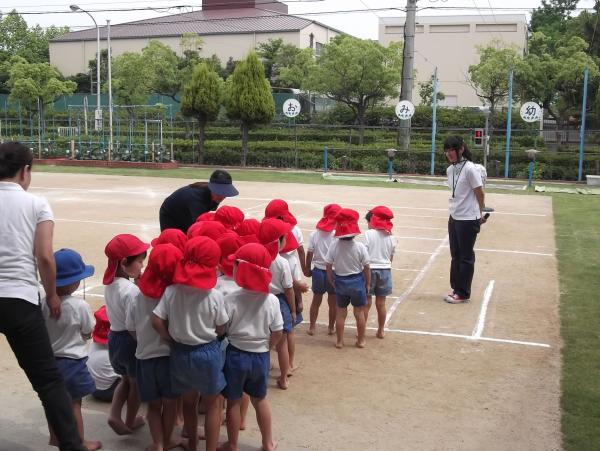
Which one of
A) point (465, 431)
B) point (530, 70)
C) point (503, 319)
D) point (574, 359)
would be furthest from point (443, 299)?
point (530, 70)

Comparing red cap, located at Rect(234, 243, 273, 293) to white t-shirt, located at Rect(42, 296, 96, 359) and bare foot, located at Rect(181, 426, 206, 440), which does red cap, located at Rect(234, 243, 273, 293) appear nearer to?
white t-shirt, located at Rect(42, 296, 96, 359)

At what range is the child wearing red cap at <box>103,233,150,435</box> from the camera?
4.61 m

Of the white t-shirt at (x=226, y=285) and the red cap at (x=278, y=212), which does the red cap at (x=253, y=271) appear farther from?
the red cap at (x=278, y=212)

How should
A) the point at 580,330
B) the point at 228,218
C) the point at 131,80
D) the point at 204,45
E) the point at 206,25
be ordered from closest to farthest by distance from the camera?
the point at 228,218, the point at 580,330, the point at 131,80, the point at 204,45, the point at 206,25

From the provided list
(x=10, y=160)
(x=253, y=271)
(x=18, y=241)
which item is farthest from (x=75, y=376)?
(x=10, y=160)

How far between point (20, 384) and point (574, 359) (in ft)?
15.6

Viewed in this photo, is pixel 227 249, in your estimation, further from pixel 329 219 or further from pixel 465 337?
pixel 465 337

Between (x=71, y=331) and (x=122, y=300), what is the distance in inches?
14.5

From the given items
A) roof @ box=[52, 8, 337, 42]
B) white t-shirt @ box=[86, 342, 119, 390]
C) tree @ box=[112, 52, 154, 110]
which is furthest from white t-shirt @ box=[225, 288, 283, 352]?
roof @ box=[52, 8, 337, 42]

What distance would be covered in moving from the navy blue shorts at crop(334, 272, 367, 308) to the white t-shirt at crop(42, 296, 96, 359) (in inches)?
107

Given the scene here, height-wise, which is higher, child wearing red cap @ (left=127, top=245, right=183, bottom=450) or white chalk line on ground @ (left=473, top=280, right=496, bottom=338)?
child wearing red cap @ (left=127, top=245, right=183, bottom=450)

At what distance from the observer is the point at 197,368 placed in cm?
426

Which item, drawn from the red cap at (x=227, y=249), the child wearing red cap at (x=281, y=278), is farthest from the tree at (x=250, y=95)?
the red cap at (x=227, y=249)

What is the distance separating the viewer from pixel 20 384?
5684mm
